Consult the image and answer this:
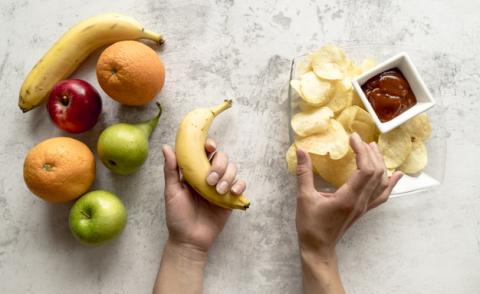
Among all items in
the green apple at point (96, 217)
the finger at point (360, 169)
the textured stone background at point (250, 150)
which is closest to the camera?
the finger at point (360, 169)

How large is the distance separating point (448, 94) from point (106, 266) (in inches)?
38.3

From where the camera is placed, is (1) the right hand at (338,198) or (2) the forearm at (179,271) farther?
(2) the forearm at (179,271)

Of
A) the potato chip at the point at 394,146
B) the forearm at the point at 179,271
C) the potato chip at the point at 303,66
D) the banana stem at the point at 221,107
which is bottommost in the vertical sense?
the forearm at the point at 179,271

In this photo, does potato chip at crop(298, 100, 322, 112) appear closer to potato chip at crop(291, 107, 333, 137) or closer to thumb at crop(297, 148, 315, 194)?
potato chip at crop(291, 107, 333, 137)

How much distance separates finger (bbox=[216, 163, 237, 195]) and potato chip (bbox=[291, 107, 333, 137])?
172 millimetres

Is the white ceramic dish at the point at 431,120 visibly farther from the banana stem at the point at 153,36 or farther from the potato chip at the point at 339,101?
the banana stem at the point at 153,36

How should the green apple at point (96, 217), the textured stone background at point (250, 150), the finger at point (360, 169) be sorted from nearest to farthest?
the finger at point (360, 169) → the green apple at point (96, 217) → the textured stone background at point (250, 150)

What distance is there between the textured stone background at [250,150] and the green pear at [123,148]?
9 cm

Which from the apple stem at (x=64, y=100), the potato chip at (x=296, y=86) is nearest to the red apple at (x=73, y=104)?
the apple stem at (x=64, y=100)

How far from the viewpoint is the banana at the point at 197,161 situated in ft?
3.28

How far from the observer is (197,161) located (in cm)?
100

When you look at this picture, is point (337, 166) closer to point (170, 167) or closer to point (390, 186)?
point (390, 186)

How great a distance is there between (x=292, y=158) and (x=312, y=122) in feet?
0.31

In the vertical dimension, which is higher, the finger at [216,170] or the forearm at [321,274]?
the finger at [216,170]
